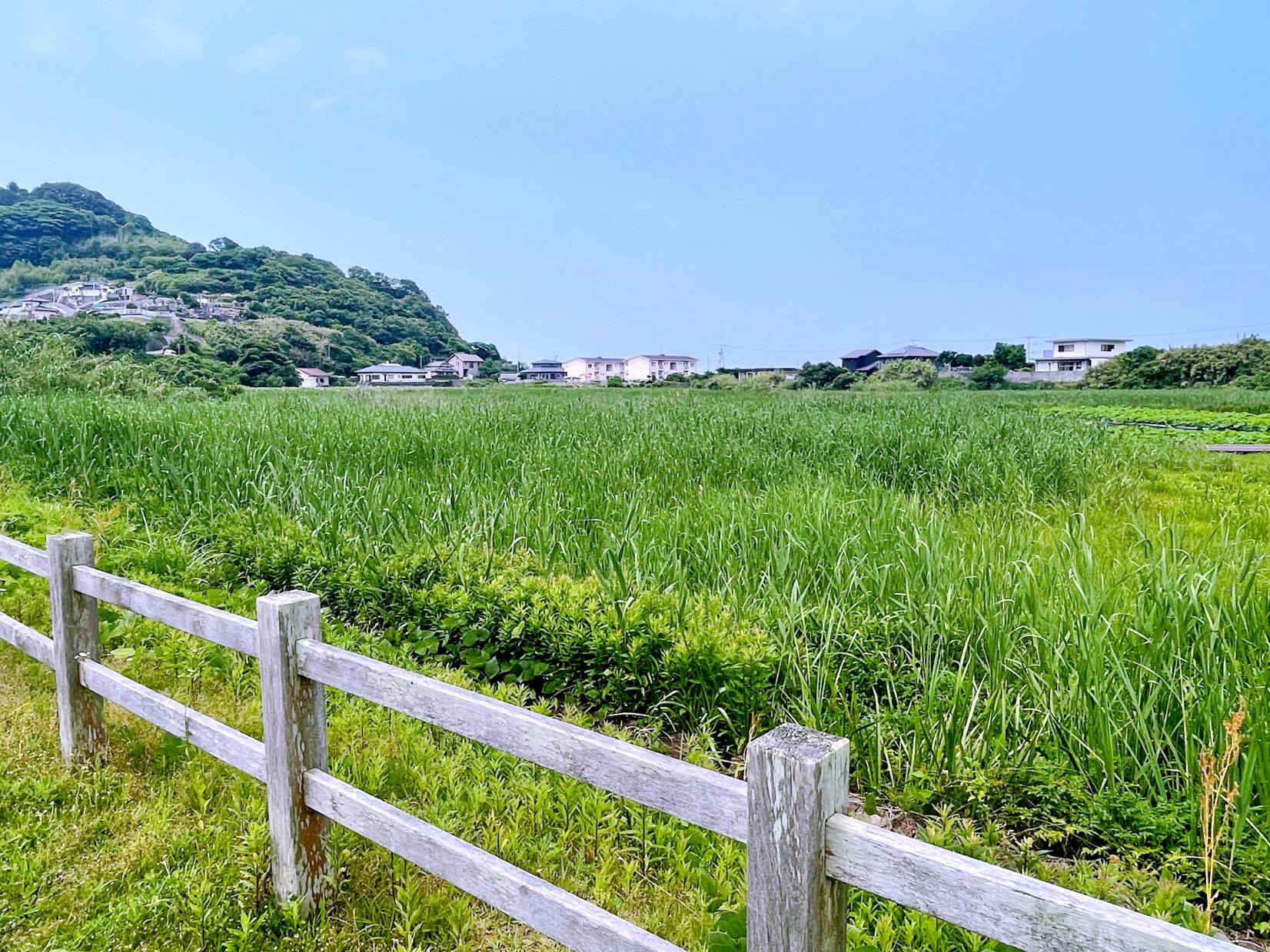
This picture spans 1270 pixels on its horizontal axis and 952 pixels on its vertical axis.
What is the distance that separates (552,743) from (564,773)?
0.24ft

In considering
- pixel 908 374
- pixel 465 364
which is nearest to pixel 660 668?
pixel 908 374

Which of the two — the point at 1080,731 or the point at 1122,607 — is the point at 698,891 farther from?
the point at 1122,607

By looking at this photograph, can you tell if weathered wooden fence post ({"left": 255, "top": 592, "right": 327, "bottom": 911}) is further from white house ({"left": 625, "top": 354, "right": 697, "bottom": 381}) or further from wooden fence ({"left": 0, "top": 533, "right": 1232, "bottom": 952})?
white house ({"left": 625, "top": 354, "right": 697, "bottom": 381})

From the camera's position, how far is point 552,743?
1742 millimetres

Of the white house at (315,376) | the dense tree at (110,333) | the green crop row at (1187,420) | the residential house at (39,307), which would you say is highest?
the residential house at (39,307)

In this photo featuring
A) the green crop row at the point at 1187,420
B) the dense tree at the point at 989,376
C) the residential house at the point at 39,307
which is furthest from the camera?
the residential house at the point at 39,307

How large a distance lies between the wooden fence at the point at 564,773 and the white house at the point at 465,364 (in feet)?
297

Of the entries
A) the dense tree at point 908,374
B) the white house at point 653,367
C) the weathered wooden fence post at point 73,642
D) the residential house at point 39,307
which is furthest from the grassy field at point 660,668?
the white house at point 653,367

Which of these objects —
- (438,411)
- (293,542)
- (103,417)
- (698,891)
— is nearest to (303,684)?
(698,891)

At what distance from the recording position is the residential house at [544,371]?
11000cm

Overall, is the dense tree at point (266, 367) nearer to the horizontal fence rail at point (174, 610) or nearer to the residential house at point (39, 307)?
the residential house at point (39, 307)

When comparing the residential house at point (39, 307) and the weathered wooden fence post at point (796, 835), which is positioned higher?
the residential house at point (39, 307)

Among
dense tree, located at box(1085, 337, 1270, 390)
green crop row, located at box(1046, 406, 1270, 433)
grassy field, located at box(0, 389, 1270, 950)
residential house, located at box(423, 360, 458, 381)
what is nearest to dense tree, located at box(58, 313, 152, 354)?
residential house, located at box(423, 360, 458, 381)

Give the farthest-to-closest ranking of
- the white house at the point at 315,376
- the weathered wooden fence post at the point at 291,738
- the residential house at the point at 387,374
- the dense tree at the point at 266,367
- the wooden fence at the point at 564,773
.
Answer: the residential house at the point at 387,374
the white house at the point at 315,376
the dense tree at the point at 266,367
the weathered wooden fence post at the point at 291,738
the wooden fence at the point at 564,773
